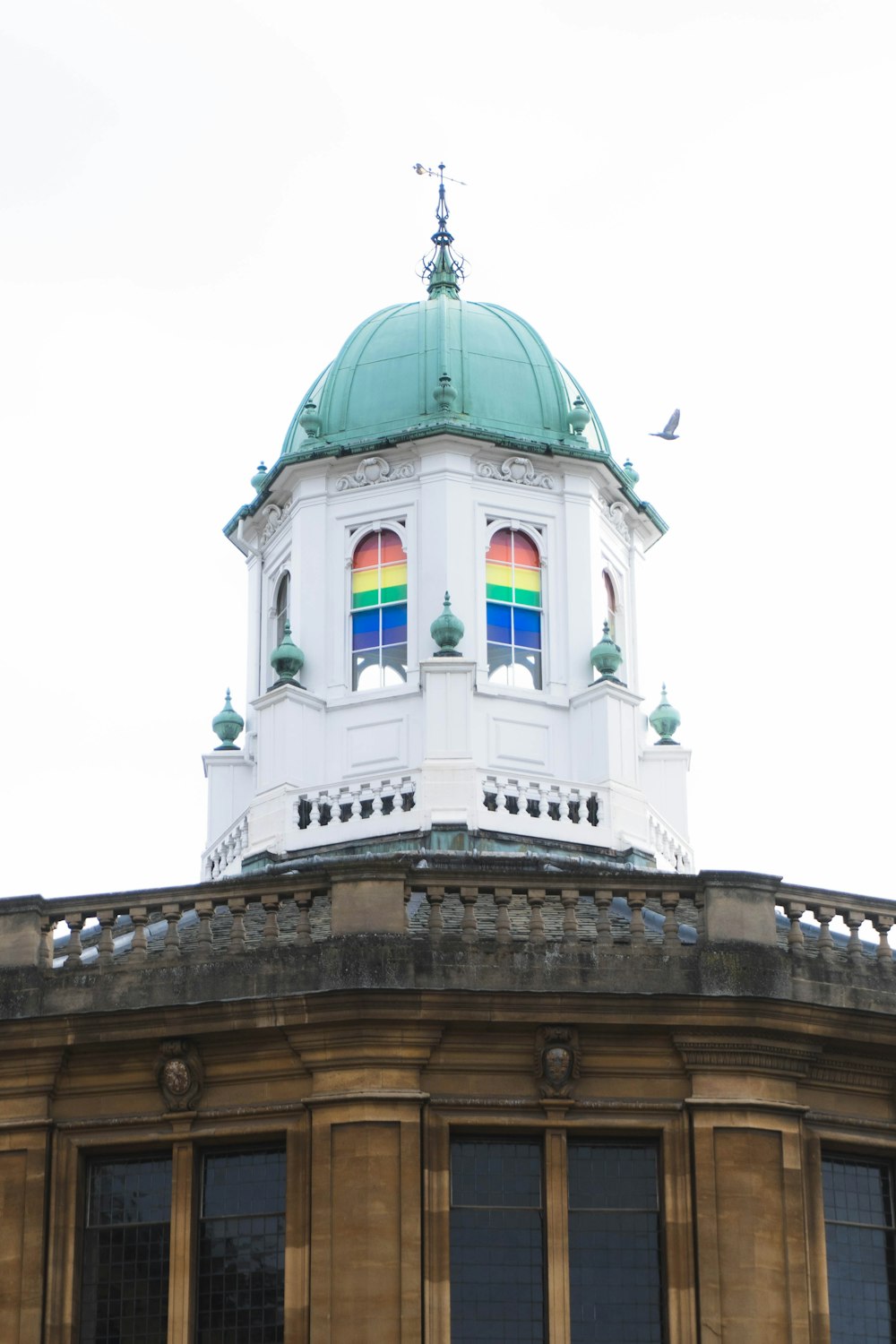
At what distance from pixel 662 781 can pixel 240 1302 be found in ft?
43.5

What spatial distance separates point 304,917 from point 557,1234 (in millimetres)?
4047

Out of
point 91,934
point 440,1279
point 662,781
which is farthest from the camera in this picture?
point 662,781

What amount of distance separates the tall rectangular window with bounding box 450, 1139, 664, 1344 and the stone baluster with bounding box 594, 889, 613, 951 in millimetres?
1999

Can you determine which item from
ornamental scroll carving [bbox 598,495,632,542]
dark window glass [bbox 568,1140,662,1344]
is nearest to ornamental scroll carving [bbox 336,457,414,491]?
ornamental scroll carving [bbox 598,495,632,542]

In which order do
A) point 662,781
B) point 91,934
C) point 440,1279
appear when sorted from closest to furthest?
1. point 440,1279
2. point 91,934
3. point 662,781

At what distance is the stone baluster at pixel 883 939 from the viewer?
89.3 feet

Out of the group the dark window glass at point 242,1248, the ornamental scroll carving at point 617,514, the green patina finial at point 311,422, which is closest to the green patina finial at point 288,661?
the green patina finial at point 311,422

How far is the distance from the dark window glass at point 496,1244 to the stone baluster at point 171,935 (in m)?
3.43

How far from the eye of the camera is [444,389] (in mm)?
37750

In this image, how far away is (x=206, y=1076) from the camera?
1050 inches

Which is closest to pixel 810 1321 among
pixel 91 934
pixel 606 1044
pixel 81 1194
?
pixel 606 1044

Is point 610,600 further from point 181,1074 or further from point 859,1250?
point 181,1074

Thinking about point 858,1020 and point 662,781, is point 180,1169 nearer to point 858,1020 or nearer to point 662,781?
point 858,1020

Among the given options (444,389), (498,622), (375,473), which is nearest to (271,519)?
(375,473)
